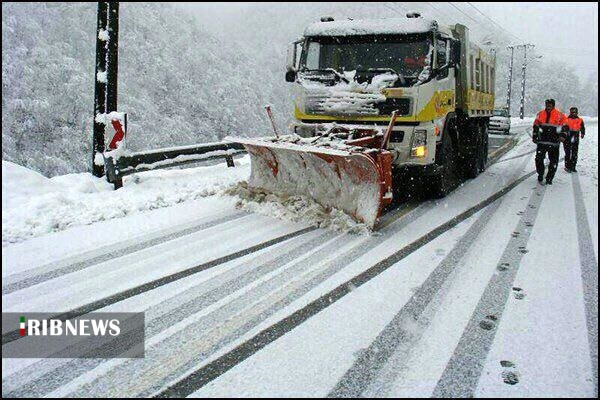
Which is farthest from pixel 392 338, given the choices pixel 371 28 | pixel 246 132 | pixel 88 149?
pixel 246 132

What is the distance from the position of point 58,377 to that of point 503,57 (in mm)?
79499

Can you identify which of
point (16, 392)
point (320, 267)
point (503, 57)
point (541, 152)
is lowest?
point (16, 392)

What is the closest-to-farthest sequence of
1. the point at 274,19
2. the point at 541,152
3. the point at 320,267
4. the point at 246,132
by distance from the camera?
the point at 320,267 < the point at 541,152 < the point at 246,132 < the point at 274,19

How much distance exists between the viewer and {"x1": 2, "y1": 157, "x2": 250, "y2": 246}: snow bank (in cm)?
515

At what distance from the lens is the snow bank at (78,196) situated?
5.15 metres

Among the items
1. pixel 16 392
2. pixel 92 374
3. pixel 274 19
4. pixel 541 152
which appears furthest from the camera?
pixel 274 19

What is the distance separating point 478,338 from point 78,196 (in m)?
5.42

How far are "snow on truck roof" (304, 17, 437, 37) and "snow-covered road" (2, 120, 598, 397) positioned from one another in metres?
2.82

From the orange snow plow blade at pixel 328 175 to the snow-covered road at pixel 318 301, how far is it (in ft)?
1.50

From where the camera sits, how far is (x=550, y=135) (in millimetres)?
9312

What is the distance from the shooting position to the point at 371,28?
696cm

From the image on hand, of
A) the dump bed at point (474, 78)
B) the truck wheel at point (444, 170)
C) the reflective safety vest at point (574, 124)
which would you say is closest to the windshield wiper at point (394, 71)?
the truck wheel at point (444, 170)

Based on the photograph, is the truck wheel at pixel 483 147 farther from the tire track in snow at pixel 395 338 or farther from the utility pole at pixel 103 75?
the utility pole at pixel 103 75

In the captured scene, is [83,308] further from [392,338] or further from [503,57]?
[503,57]
